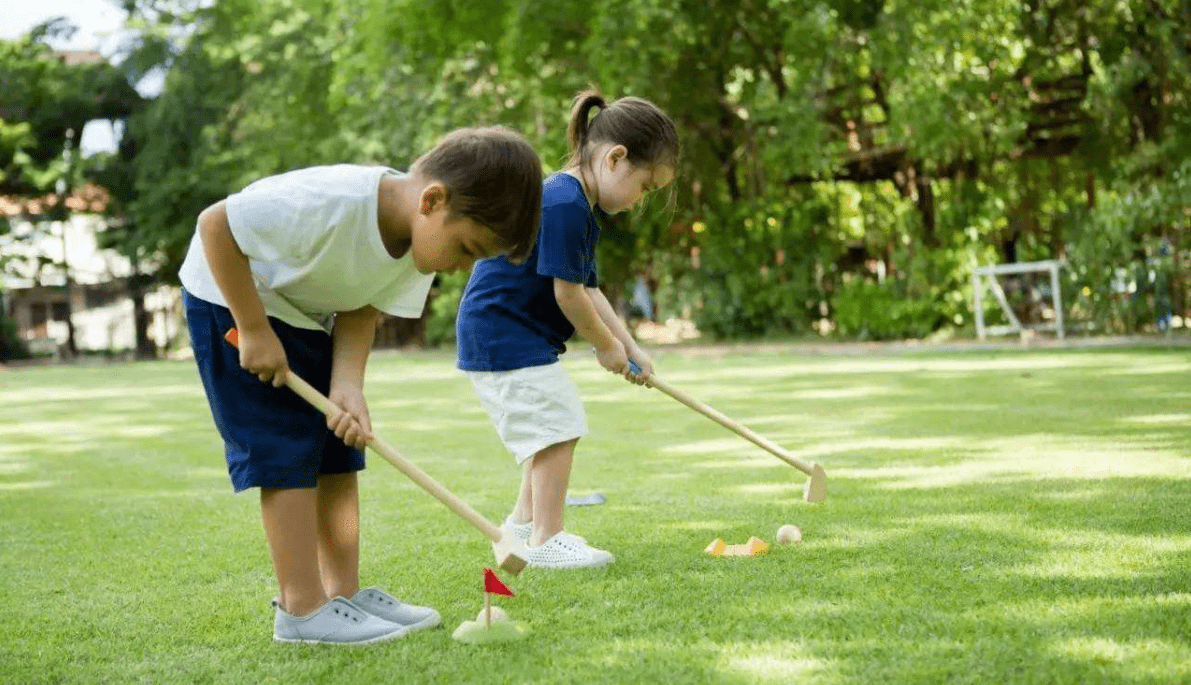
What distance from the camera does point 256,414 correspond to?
283cm

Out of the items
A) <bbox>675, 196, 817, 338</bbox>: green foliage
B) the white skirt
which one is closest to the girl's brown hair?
the white skirt

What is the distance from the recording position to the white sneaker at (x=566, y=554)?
3523mm

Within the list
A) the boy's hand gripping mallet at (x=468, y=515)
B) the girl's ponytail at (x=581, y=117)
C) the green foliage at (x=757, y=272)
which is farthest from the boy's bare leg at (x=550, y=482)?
the green foliage at (x=757, y=272)

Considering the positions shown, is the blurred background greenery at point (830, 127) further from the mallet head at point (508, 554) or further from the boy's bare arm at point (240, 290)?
the boy's bare arm at point (240, 290)

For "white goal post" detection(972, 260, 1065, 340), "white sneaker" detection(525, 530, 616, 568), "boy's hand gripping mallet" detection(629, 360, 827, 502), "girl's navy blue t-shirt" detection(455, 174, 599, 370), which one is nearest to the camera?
"white sneaker" detection(525, 530, 616, 568)

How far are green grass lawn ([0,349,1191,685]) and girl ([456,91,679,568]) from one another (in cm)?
31

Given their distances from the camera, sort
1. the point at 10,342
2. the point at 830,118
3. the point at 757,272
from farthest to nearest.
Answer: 1. the point at 10,342
2. the point at 757,272
3. the point at 830,118

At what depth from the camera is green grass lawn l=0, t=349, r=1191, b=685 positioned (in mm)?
2561

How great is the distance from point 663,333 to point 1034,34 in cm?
1218

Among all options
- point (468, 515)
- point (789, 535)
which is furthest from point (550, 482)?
point (468, 515)

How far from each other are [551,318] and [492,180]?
1208mm

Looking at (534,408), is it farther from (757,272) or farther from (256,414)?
(757,272)

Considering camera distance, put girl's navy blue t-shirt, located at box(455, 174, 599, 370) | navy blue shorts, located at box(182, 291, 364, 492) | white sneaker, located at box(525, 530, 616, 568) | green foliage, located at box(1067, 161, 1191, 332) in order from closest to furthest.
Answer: navy blue shorts, located at box(182, 291, 364, 492) → white sneaker, located at box(525, 530, 616, 568) → girl's navy blue t-shirt, located at box(455, 174, 599, 370) → green foliage, located at box(1067, 161, 1191, 332)

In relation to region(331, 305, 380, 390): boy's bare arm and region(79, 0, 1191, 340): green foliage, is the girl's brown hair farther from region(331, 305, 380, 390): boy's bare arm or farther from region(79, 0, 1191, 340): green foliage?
region(79, 0, 1191, 340): green foliage
